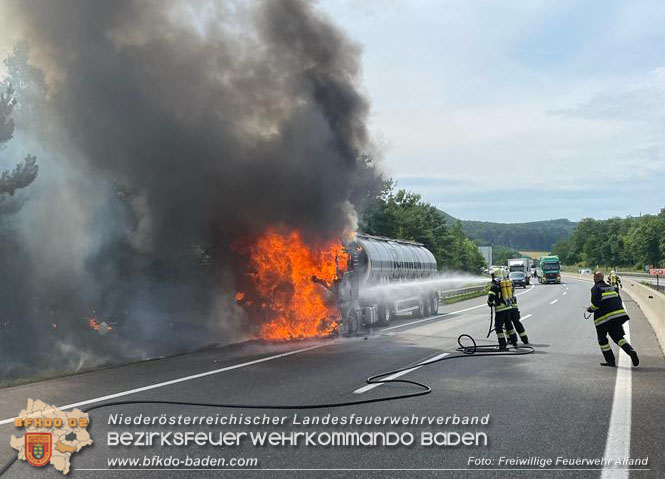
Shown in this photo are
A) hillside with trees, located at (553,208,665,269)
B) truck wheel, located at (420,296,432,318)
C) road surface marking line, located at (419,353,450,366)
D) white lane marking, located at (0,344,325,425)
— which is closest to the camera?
white lane marking, located at (0,344,325,425)

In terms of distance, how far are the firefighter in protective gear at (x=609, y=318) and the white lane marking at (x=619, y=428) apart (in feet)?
2.24

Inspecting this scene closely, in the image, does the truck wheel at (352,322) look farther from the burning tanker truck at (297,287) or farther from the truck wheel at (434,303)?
the truck wheel at (434,303)

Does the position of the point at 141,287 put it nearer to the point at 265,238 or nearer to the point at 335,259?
the point at 265,238

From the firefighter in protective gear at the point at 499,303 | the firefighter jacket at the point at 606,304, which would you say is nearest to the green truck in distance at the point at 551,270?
the firefighter in protective gear at the point at 499,303

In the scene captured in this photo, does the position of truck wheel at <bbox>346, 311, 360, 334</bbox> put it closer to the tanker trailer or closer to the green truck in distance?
the tanker trailer

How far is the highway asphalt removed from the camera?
5.28 m

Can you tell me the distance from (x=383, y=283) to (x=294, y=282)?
17.5 feet

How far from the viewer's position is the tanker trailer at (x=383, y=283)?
55.0ft

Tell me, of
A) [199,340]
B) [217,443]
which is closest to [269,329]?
[199,340]

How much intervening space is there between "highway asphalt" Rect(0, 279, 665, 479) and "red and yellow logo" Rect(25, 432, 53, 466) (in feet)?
0.58

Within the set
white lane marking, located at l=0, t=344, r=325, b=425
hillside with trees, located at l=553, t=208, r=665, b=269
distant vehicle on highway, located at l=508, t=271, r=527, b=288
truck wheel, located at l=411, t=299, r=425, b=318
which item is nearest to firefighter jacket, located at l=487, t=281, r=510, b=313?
white lane marking, located at l=0, t=344, r=325, b=425

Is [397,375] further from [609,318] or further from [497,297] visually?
[497,297]

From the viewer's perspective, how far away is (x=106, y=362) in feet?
40.8

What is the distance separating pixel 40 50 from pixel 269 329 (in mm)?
8481
